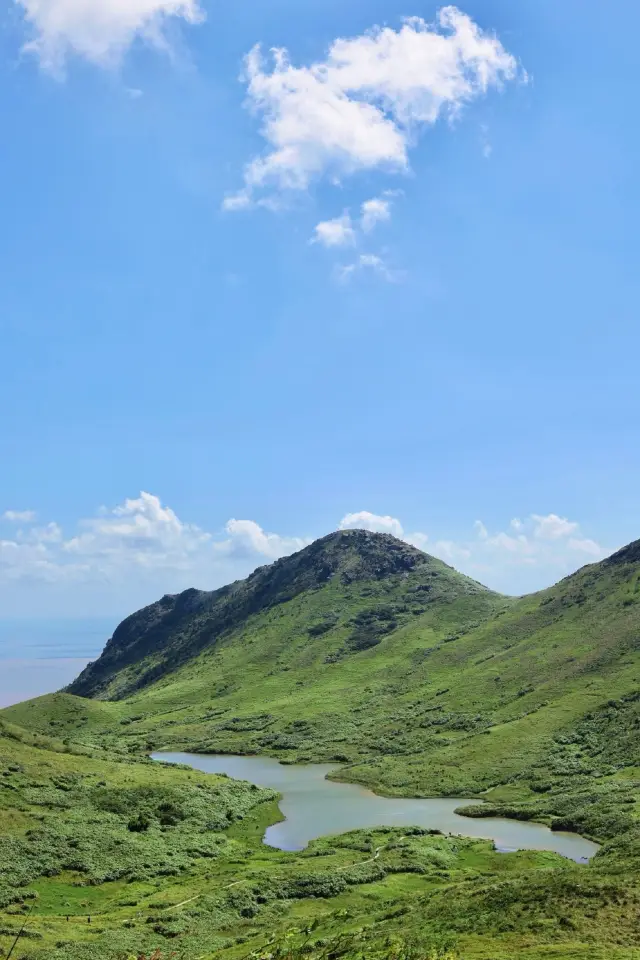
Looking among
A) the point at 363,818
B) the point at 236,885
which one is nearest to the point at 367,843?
the point at 363,818

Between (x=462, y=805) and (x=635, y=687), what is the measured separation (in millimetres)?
52004

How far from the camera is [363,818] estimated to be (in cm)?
9600

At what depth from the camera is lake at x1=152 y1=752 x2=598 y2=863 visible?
8150 centimetres

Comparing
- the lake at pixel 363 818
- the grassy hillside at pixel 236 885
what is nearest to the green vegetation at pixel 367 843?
the grassy hillside at pixel 236 885

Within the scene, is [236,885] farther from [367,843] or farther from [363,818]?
[363,818]

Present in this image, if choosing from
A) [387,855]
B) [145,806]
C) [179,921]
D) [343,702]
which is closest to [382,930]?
[179,921]

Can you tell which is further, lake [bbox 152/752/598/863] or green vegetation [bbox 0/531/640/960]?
lake [bbox 152/752/598/863]

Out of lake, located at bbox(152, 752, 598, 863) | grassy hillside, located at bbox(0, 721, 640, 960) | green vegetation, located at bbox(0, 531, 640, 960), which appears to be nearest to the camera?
grassy hillside, located at bbox(0, 721, 640, 960)

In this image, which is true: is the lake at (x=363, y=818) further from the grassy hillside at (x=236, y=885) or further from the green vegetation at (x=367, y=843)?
the grassy hillside at (x=236, y=885)

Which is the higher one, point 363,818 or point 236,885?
point 236,885

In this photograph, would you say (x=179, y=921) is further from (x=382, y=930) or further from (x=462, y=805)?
(x=462, y=805)

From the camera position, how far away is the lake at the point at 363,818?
8150 cm

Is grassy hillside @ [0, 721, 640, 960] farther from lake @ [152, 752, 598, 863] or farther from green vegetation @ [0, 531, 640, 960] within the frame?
A: lake @ [152, 752, 598, 863]

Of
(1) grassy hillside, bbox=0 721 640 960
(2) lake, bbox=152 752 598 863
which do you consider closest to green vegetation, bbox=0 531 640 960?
(1) grassy hillside, bbox=0 721 640 960
